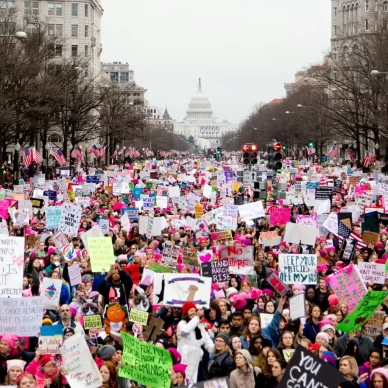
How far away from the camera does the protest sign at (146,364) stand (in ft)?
36.0

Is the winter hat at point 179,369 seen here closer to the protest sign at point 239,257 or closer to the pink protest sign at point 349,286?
the pink protest sign at point 349,286

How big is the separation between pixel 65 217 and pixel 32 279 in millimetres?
5678

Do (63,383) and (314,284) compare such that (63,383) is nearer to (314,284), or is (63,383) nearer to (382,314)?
(382,314)

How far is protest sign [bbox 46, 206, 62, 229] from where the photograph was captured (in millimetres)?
24797

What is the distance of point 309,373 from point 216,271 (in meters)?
8.04

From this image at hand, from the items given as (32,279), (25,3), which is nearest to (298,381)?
(32,279)

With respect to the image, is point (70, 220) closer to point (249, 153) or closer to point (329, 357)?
point (329, 357)

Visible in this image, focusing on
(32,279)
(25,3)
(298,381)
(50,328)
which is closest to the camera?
(298,381)

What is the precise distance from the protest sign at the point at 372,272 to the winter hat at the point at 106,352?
5.10 meters

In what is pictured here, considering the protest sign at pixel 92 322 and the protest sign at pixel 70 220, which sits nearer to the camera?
the protest sign at pixel 92 322

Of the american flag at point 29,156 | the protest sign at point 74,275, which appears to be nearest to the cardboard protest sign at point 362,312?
the protest sign at point 74,275

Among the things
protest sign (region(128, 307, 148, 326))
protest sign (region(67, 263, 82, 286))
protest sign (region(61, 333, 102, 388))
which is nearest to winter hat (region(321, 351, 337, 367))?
protest sign (region(61, 333, 102, 388))

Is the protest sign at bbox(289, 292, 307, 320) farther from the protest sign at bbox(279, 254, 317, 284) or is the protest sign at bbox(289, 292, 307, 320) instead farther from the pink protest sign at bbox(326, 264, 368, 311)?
the protest sign at bbox(279, 254, 317, 284)

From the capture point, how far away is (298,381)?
9352 mm
